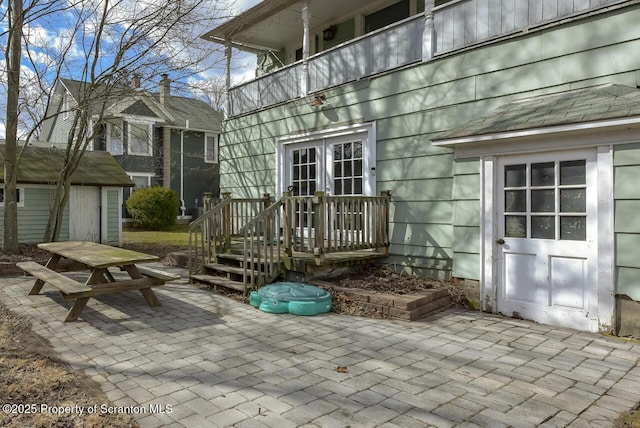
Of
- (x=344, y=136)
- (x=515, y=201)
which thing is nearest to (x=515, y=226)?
(x=515, y=201)

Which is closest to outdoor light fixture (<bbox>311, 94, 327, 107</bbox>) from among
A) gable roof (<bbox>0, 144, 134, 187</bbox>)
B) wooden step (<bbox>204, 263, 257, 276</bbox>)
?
wooden step (<bbox>204, 263, 257, 276</bbox>)

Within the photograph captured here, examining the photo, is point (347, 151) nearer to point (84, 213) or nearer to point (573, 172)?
point (573, 172)

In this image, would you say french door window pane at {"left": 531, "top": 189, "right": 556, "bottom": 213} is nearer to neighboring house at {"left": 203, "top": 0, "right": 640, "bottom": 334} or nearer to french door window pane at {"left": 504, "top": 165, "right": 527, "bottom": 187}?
neighboring house at {"left": 203, "top": 0, "right": 640, "bottom": 334}

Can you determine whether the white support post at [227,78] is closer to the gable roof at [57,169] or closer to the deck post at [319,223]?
the gable roof at [57,169]

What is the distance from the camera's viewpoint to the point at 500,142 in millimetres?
5305

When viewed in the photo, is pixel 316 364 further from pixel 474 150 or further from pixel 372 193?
pixel 372 193

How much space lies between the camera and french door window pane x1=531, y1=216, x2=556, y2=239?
197 inches

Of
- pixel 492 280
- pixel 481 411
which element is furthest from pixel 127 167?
pixel 481 411

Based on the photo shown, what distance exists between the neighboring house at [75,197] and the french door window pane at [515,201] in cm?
1227

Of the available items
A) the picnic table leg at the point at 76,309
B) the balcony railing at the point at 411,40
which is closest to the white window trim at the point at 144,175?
the balcony railing at the point at 411,40

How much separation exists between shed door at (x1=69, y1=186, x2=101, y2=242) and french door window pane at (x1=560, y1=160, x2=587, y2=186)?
43.8 ft

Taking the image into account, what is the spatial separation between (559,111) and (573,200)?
99 centimetres

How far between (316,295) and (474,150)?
9.14 ft

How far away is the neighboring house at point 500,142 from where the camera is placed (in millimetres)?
4551
